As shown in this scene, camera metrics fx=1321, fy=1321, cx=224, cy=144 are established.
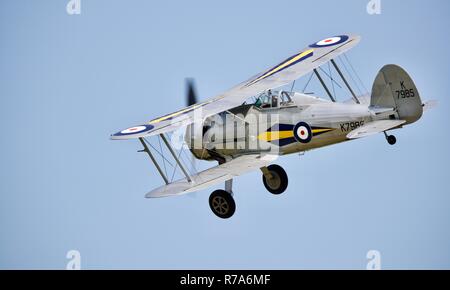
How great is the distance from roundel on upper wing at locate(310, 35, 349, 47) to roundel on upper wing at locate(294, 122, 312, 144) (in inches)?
142

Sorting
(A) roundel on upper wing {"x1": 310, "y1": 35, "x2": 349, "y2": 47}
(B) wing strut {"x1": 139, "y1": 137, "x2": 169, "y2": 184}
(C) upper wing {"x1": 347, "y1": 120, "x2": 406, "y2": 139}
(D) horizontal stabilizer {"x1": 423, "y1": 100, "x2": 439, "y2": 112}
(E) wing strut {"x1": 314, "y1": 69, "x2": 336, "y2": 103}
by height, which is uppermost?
(A) roundel on upper wing {"x1": 310, "y1": 35, "x2": 349, "y2": 47}

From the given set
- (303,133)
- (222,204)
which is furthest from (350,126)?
(222,204)

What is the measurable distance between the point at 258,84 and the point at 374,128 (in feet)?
11.6

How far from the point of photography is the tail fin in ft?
91.8

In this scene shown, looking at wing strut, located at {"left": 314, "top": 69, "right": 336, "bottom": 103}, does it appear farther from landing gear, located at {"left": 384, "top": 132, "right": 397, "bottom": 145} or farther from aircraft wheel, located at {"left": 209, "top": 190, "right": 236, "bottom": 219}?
aircraft wheel, located at {"left": 209, "top": 190, "right": 236, "bottom": 219}

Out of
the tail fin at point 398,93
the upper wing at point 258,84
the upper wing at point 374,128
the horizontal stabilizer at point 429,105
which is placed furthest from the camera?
the horizontal stabilizer at point 429,105

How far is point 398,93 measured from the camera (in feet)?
92.5

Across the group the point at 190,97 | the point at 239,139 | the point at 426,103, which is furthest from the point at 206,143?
the point at 426,103

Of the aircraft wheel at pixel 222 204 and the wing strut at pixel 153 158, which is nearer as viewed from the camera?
the wing strut at pixel 153 158

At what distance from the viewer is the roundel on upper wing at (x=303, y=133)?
2892 centimetres

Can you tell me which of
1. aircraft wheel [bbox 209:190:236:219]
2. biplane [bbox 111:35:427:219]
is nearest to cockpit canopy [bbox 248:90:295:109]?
biplane [bbox 111:35:427:219]

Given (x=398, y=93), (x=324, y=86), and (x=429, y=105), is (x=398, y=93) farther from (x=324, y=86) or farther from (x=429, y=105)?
(x=324, y=86)

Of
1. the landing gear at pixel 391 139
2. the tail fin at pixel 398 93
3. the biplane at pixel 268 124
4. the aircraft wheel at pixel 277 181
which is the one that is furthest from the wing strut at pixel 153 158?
the landing gear at pixel 391 139

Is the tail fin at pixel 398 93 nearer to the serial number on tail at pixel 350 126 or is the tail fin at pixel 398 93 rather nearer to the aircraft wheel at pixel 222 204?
the serial number on tail at pixel 350 126
